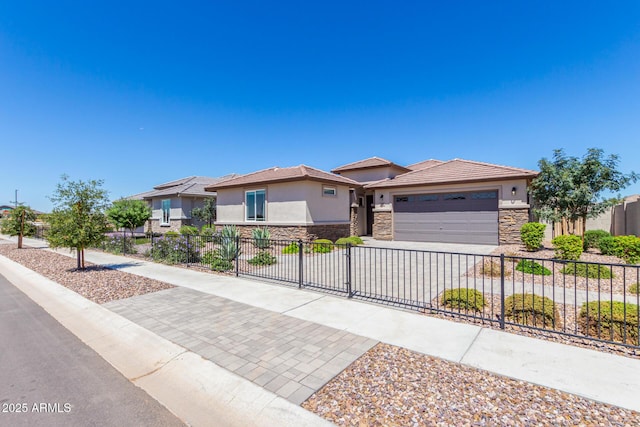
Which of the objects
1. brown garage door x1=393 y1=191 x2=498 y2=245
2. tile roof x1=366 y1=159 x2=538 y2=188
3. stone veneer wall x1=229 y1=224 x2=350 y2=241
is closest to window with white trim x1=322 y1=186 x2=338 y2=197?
stone veneer wall x1=229 y1=224 x2=350 y2=241

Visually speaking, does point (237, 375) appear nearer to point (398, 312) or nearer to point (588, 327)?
point (398, 312)

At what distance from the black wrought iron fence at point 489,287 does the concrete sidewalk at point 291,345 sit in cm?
66

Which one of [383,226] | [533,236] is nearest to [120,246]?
[383,226]

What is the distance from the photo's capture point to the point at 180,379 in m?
3.60

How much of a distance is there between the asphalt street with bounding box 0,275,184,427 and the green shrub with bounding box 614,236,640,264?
13.2m

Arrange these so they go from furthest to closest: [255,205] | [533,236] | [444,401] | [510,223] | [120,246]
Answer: [255,205]
[510,223]
[120,246]
[533,236]
[444,401]

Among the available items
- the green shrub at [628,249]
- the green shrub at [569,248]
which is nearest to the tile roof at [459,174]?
the green shrub at [628,249]

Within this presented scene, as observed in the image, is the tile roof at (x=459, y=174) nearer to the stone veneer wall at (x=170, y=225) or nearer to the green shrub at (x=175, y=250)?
the green shrub at (x=175, y=250)

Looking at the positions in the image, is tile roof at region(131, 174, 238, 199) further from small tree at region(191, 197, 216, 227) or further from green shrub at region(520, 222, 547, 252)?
green shrub at region(520, 222, 547, 252)

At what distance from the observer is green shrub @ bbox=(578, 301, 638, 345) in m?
4.42

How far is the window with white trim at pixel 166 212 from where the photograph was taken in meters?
26.2

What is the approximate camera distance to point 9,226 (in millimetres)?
18578

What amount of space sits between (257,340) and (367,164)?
20.0 m

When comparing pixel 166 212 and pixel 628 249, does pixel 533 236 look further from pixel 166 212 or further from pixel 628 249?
pixel 166 212
